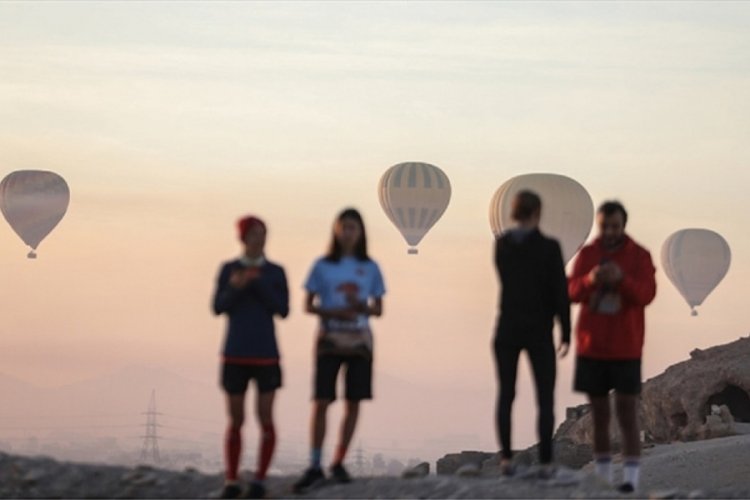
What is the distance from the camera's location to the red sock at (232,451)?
49.8 feet

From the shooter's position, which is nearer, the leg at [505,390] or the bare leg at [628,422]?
the leg at [505,390]

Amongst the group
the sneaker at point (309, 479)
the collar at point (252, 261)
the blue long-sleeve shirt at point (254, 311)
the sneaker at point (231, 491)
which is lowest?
the sneaker at point (231, 491)

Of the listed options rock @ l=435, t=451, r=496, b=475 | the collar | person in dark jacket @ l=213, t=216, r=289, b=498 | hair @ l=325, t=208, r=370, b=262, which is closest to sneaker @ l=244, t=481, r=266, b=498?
person in dark jacket @ l=213, t=216, r=289, b=498

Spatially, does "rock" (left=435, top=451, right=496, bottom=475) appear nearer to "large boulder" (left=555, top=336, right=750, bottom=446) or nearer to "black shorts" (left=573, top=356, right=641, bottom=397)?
"large boulder" (left=555, top=336, right=750, bottom=446)

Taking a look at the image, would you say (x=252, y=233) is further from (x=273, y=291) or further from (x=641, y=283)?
(x=641, y=283)

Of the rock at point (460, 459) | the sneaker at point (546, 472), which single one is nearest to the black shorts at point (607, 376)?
the sneaker at point (546, 472)

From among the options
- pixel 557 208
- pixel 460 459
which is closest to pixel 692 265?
pixel 557 208

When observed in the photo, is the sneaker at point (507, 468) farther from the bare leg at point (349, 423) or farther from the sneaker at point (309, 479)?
the sneaker at point (309, 479)

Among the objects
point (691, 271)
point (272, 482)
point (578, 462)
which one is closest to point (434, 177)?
point (691, 271)

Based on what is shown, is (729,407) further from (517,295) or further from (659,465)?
(517,295)

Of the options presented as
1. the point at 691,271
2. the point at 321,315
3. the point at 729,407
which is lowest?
the point at 321,315

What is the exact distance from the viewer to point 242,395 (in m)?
15.1

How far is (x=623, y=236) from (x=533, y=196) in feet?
2.72

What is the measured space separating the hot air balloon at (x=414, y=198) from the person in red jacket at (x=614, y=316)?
54.7 meters
